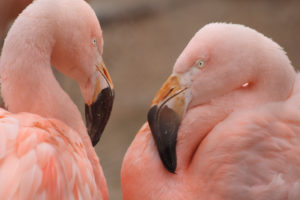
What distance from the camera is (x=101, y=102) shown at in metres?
1.92

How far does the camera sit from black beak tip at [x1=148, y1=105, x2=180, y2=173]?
1875 mm

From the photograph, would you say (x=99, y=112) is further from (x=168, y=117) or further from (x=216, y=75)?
(x=216, y=75)

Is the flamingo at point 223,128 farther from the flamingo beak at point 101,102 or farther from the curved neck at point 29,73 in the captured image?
the curved neck at point 29,73

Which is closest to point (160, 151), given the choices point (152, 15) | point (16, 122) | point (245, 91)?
point (245, 91)

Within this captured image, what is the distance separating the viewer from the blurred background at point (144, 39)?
11.9ft

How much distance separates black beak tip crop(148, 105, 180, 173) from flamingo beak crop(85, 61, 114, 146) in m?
0.19

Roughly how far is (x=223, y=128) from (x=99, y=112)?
1.70ft

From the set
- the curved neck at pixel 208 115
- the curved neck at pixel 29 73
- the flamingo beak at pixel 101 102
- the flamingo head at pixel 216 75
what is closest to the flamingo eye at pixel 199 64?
the flamingo head at pixel 216 75

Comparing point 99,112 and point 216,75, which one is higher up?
point 216,75

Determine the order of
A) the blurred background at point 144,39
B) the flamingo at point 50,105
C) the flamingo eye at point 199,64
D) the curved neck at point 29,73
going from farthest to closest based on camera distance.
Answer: the blurred background at point 144,39 < the flamingo eye at point 199,64 < the curved neck at point 29,73 < the flamingo at point 50,105

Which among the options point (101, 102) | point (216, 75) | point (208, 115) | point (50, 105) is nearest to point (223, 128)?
point (208, 115)

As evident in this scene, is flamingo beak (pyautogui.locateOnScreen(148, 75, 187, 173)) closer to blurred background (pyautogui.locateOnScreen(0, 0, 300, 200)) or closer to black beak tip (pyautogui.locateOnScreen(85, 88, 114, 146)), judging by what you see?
black beak tip (pyautogui.locateOnScreen(85, 88, 114, 146))

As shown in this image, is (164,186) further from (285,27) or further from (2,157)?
(285,27)

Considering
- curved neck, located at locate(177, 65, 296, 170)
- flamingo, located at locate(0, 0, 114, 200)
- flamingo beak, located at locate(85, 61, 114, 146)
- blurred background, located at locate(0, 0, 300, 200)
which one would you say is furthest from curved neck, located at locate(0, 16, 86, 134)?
blurred background, located at locate(0, 0, 300, 200)
